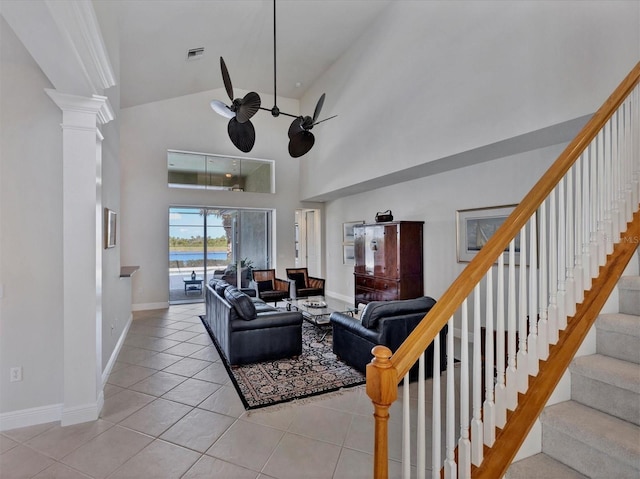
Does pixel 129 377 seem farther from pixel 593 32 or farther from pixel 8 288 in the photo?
pixel 593 32

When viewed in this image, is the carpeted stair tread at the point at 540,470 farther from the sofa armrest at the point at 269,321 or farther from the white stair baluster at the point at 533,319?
the sofa armrest at the point at 269,321

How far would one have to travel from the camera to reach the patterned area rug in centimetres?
305

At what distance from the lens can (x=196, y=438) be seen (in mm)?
2432

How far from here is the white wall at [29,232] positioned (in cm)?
255

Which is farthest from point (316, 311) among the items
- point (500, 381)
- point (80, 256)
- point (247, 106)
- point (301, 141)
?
point (500, 381)

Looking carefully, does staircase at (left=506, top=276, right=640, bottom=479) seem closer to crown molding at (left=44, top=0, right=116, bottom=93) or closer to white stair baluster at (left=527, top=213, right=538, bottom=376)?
white stair baluster at (left=527, top=213, right=538, bottom=376)

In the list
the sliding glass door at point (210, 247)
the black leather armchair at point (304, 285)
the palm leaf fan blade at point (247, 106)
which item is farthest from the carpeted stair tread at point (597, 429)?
the sliding glass door at point (210, 247)

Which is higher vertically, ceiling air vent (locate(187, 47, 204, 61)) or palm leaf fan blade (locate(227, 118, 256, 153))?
ceiling air vent (locate(187, 47, 204, 61))

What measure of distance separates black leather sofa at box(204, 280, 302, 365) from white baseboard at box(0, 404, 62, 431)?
1.56 m

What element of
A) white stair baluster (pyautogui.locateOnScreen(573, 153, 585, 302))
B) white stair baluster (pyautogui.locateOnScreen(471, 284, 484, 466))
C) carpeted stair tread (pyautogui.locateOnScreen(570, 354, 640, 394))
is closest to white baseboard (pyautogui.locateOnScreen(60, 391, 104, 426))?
white stair baluster (pyautogui.locateOnScreen(471, 284, 484, 466))

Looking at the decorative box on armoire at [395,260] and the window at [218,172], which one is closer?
the decorative box on armoire at [395,260]

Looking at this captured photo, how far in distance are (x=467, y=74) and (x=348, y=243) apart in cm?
463

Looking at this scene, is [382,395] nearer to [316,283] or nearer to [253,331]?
[253,331]

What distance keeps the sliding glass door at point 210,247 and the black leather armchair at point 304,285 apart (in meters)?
1.51
